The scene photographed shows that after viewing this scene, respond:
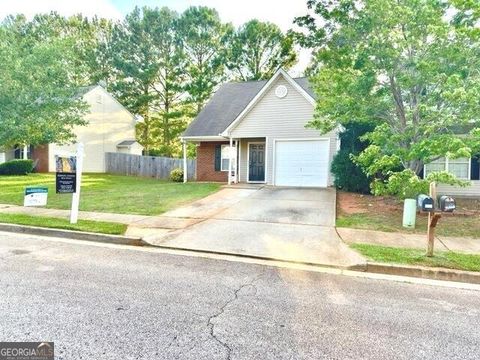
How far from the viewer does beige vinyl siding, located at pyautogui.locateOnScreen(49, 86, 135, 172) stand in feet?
90.8

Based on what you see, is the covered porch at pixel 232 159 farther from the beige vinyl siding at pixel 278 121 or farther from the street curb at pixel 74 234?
the street curb at pixel 74 234

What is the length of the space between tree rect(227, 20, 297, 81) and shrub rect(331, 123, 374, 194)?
2146 cm

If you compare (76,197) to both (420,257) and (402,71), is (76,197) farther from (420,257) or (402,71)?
(402,71)

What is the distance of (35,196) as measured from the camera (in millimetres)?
10328

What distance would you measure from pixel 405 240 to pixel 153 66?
Result: 31156 mm

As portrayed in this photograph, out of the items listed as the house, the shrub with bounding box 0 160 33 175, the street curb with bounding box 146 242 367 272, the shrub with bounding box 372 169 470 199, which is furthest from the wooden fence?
the street curb with bounding box 146 242 367 272

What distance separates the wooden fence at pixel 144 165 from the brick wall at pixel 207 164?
157 centimetres

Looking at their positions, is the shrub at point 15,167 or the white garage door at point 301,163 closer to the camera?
the white garage door at point 301,163

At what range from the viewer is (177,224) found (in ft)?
28.4

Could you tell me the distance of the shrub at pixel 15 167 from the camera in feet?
73.7

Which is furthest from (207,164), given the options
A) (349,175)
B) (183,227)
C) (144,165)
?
(183,227)

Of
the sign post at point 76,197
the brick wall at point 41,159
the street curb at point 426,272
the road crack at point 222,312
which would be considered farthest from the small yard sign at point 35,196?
the brick wall at point 41,159

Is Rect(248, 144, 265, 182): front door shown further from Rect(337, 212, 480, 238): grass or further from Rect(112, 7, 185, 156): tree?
Rect(112, 7, 185, 156): tree

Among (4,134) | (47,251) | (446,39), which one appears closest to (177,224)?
(47,251)
